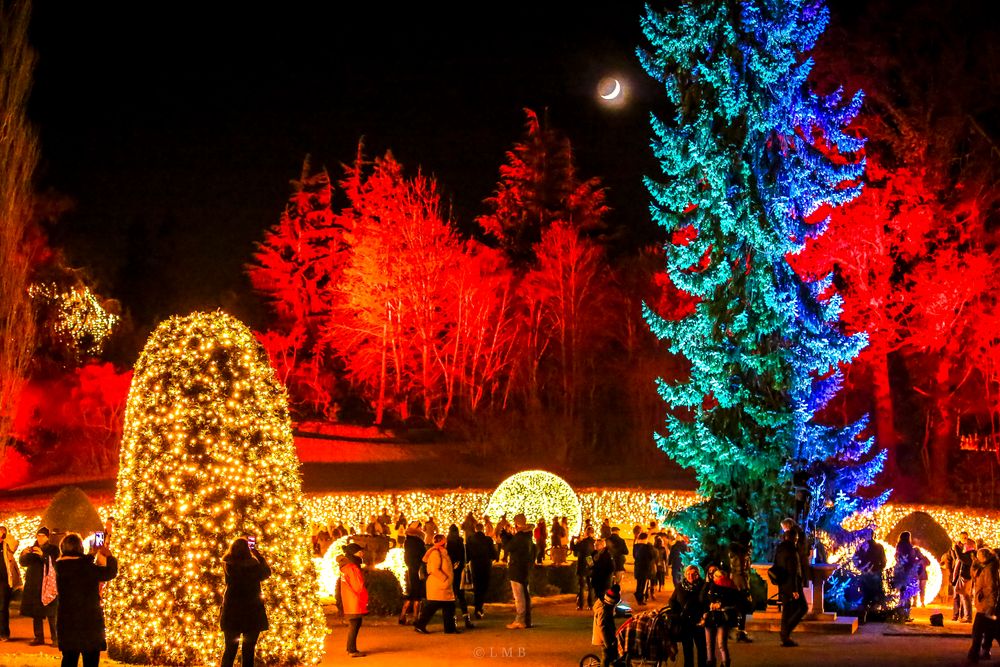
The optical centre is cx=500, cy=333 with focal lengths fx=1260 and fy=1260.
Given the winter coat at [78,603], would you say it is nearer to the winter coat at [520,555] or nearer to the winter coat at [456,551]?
the winter coat at [520,555]

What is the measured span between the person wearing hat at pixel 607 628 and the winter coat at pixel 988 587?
14.0 ft

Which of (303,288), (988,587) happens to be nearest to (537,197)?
(303,288)

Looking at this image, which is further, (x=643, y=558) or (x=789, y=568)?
(x=643, y=558)

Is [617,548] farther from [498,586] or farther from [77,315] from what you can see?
[77,315]

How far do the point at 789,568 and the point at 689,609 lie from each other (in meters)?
3.31

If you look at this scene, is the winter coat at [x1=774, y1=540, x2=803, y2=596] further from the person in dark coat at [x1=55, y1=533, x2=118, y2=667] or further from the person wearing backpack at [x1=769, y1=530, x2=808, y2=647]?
the person in dark coat at [x1=55, y1=533, x2=118, y2=667]

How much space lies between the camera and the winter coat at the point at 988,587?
1456cm

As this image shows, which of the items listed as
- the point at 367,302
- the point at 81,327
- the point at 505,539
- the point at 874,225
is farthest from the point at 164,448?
the point at 367,302

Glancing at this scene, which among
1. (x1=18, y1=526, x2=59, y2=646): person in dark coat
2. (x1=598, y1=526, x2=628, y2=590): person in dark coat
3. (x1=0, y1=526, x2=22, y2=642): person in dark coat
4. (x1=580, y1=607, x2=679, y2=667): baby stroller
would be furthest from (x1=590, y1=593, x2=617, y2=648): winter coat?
(x1=0, y1=526, x2=22, y2=642): person in dark coat

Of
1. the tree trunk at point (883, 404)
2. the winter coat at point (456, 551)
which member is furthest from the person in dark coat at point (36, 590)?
the tree trunk at point (883, 404)

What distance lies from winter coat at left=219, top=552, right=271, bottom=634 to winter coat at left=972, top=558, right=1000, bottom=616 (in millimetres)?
8229

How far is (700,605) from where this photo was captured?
13.9 metres

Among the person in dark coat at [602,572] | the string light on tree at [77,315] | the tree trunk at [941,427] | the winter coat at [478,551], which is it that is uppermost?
the string light on tree at [77,315]

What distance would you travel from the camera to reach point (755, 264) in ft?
69.1
